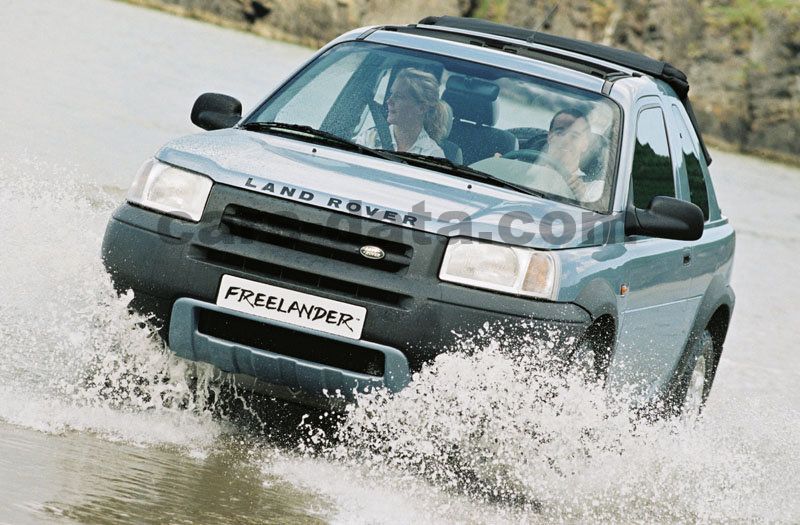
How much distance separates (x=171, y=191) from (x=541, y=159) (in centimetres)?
161

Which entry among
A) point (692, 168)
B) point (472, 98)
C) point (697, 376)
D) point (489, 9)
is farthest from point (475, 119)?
point (489, 9)

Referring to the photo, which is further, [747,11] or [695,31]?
[747,11]

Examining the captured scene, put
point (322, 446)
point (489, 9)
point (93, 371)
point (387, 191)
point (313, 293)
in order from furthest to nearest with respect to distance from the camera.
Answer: point (489, 9) → point (93, 371) → point (322, 446) → point (387, 191) → point (313, 293)

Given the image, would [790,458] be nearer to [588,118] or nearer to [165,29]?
[588,118]

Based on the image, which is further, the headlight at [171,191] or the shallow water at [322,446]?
the headlight at [171,191]

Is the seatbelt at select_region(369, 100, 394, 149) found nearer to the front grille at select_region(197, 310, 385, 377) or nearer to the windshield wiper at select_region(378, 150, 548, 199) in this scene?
the windshield wiper at select_region(378, 150, 548, 199)

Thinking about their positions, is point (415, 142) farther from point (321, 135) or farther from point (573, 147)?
point (573, 147)

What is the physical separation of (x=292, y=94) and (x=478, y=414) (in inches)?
81.7

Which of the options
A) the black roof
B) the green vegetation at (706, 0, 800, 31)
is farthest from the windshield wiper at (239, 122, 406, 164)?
the green vegetation at (706, 0, 800, 31)

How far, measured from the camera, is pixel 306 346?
17.1ft

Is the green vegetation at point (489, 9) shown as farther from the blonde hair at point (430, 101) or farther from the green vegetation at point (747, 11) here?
the blonde hair at point (430, 101)

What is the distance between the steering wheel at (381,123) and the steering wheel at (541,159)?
50 cm

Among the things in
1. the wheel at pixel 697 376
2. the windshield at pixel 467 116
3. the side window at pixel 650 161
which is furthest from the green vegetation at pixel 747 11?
the windshield at pixel 467 116

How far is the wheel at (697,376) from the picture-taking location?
295 inches
